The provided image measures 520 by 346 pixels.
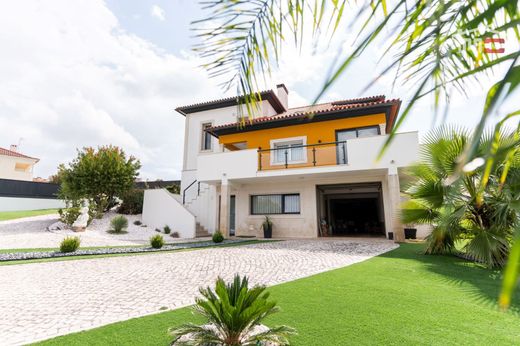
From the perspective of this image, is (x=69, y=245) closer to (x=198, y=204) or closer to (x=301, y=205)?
(x=198, y=204)

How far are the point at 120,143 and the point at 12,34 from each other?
16.1 meters

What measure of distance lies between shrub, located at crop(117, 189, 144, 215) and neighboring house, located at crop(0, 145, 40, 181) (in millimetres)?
27925

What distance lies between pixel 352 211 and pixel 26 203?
2987 centimetres

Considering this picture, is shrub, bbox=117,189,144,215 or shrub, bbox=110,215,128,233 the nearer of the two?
shrub, bbox=110,215,128,233

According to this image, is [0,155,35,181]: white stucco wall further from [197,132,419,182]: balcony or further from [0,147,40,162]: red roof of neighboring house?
[197,132,419,182]: balcony

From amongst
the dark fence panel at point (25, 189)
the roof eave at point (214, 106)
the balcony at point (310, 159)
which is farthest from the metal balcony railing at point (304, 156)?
the dark fence panel at point (25, 189)

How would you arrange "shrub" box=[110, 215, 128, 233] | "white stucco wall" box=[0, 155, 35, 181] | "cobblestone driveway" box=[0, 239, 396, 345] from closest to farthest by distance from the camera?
"cobblestone driveway" box=[0, 239, 396, 345] → "shrub" box=[110, 215, 128, 233] → "white stucco wall" box=[0, 155, 35, 181]

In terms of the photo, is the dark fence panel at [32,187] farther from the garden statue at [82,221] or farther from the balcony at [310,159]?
the balcony at [310,159]

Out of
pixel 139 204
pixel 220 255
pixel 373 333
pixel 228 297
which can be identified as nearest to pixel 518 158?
pixel 373 333

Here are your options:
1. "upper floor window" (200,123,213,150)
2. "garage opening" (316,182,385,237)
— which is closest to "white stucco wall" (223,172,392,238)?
"garage opening" (316,182,385,237)

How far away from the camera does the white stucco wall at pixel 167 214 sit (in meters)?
15.9

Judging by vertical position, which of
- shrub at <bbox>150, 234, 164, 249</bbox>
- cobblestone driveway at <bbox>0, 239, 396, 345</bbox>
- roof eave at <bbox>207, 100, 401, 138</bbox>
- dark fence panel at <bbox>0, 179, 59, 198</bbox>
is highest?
roof eave at <bbox>207, 100, 401, 138</bbox>

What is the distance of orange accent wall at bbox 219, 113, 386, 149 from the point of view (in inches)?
526

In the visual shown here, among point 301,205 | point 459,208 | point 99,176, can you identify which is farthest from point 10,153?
point 459,208
